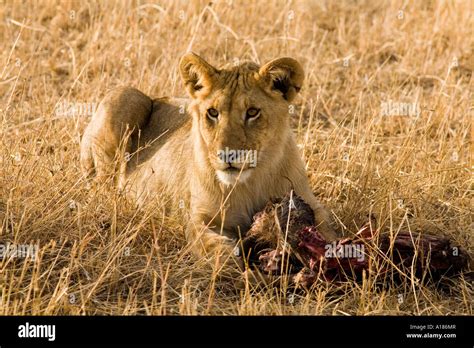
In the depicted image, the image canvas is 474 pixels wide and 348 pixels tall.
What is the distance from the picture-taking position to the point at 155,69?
24.8ft

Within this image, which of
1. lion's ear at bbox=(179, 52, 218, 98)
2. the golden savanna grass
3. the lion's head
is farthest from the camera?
lion's ear at bbox=(179, 52, 218, 98)

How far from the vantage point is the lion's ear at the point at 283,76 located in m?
4.88

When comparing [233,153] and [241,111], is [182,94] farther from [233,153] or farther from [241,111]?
[233,153]

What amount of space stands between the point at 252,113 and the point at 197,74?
18.2 inches

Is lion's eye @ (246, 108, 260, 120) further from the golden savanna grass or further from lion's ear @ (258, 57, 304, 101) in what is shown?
the golden savanna grass

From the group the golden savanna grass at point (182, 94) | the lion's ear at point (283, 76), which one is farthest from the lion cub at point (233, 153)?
the golden savanna grass at point (182, 94)

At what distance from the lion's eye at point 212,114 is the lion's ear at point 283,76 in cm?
32

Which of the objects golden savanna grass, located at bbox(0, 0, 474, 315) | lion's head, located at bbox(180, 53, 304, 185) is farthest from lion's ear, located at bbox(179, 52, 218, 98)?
golden savanna grass, located at bbox(0, 0, 474, 315)

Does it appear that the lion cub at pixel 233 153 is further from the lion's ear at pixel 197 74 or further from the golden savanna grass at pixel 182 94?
the golden savanna grass at pixel 182 94

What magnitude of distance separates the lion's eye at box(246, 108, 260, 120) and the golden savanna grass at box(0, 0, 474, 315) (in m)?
0.78

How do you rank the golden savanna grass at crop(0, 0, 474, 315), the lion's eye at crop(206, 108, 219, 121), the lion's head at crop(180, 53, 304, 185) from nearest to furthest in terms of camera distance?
1. the golden savanna grass at crop(0, 0, 474, 315)
2. the lion's head at crop(180, 53, 304, 185)
3. the lion's eye at crop(206, 108, 219, 121)

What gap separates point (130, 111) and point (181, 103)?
38cm

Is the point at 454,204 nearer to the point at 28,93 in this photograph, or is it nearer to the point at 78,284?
the point at 78,284

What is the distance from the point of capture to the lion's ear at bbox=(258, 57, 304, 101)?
488 cm
